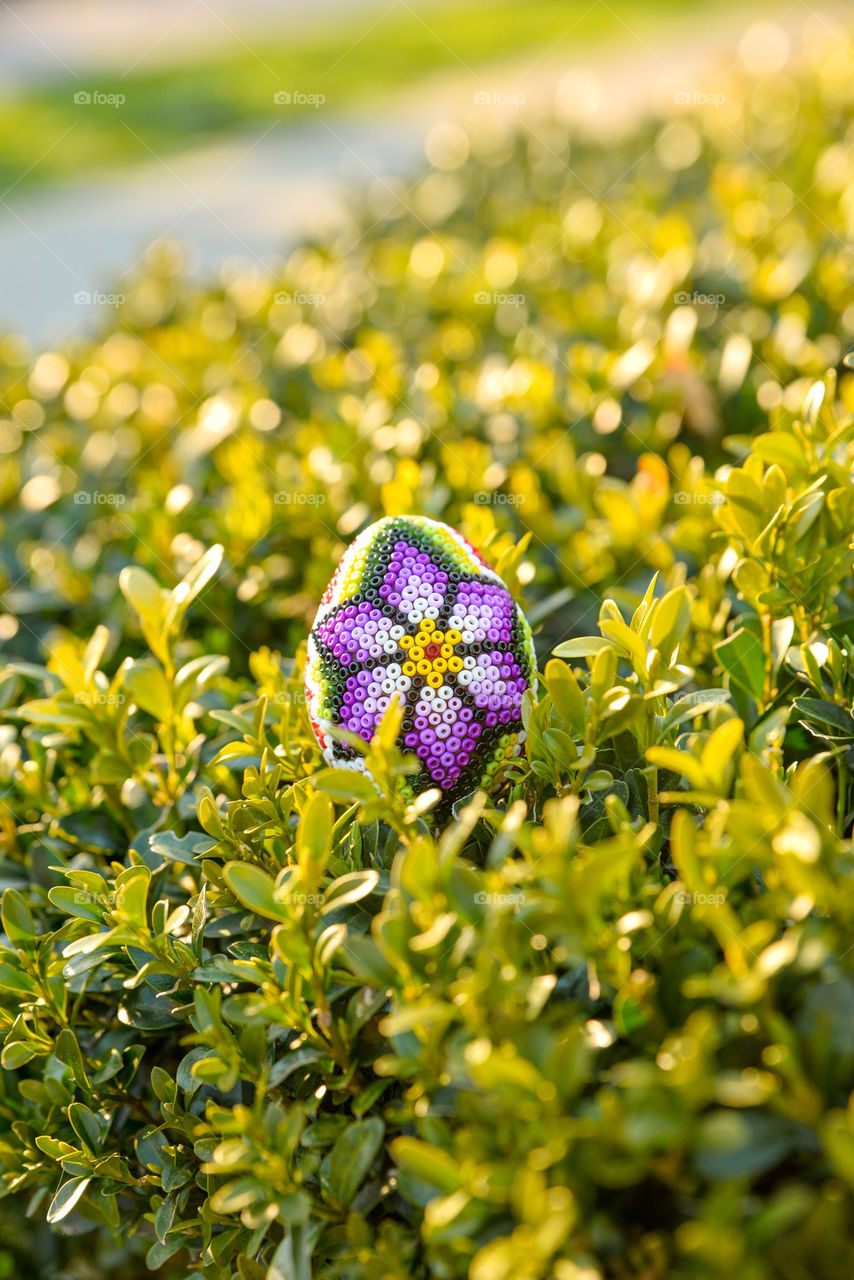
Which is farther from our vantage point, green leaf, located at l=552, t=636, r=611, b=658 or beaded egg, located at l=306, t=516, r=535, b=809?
beaded egg, located at l=306, t=516, r=535, b=809

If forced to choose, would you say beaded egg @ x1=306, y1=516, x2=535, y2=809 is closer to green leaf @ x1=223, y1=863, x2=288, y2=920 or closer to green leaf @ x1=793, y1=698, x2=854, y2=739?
green leaf @ x1=223, y1=863, x2=288, y2=920

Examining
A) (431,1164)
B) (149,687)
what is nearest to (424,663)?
(149,687)

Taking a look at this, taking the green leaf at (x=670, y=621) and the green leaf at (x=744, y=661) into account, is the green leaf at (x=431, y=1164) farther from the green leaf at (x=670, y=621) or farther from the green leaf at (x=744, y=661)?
the green leaf at (x=744, y=661)

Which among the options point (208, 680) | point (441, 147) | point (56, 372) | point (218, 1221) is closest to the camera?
point (218, 1221)

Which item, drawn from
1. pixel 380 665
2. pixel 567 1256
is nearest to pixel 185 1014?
pixel 380 665

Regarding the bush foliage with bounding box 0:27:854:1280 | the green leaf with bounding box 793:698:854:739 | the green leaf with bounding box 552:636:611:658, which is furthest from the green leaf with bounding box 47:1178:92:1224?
the green leaf with bounding box 793:698:854:739

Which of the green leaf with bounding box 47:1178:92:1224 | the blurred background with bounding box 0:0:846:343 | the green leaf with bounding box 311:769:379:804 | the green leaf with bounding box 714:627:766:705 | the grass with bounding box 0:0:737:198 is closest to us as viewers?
the green leaf with bounding box 311:769:379:804

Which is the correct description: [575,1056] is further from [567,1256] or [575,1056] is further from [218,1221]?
[218,1221]

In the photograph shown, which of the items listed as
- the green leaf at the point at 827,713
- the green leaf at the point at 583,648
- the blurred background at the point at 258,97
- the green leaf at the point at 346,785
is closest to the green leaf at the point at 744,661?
the green leaf at the point at 827,713
